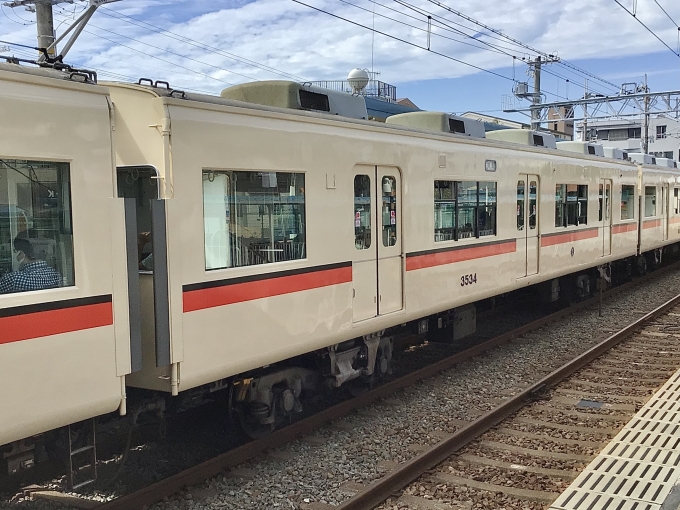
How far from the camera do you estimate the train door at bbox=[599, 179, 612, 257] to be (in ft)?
44.8

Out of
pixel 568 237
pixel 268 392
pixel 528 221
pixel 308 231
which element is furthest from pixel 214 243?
pixel 568 237

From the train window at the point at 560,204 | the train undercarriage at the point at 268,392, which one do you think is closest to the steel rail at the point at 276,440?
the train undercarriage at the point at 268,392

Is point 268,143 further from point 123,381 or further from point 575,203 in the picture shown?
point 575,203

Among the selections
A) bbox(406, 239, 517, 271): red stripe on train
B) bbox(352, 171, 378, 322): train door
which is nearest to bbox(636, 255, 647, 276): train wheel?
bbox(406, 239, 517, 271): red stripe on train

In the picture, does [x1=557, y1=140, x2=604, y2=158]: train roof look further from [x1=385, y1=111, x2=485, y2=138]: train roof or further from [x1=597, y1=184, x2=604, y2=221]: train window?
[x1=385, y1=111, x2=485, y2=138]: train roof

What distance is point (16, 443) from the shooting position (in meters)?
4.30

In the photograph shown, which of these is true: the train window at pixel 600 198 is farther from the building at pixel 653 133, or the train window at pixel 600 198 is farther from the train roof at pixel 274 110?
the building at pixel 653 133

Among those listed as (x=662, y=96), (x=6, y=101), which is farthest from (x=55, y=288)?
(x=662, y=96)

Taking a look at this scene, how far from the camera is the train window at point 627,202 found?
1503cm

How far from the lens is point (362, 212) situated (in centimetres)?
668

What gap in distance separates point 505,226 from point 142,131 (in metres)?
6.20

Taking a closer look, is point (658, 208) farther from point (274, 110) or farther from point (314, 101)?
point (274, 110)

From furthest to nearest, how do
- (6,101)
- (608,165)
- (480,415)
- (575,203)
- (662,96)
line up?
(662,96) < (608,165) < (575,203) < (480,415) < (6,101)

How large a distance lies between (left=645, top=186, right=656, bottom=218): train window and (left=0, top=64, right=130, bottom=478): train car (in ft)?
51.2
